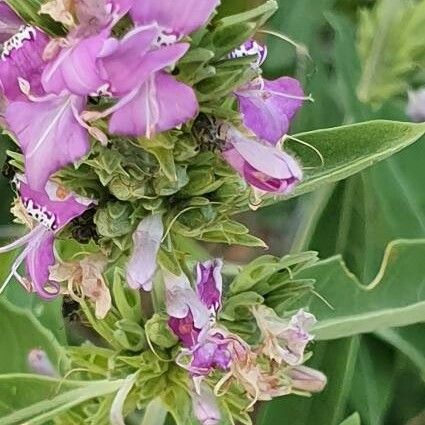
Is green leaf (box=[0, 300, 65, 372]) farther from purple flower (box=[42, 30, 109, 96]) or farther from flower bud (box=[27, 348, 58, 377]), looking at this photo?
purple flower (box=[42, 30, 109, 96])

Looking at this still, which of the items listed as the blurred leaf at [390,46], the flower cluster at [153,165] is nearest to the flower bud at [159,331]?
the flower cluster at [153,165]

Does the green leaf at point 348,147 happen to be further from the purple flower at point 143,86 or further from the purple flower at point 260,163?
the purple flower at point 143,86

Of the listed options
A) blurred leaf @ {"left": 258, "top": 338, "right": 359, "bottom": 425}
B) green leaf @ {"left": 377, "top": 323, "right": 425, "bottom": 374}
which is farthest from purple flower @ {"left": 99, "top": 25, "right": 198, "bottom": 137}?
green leaf @ {"left": 377, "top": 323, "right": 425, "bottom": 374}

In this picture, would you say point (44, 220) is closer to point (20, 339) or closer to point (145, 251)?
point (145, 251)

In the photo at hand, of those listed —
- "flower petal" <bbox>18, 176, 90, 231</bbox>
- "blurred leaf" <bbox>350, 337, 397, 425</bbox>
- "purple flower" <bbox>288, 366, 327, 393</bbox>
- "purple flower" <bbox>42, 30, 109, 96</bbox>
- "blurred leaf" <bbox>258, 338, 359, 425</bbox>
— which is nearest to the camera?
"purple flower" <bbox>42, 30, 109, 96</bbox>

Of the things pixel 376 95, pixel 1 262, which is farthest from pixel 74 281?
pixel 376 95

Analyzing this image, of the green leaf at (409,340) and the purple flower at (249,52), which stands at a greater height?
the purple flower at (249,52)
